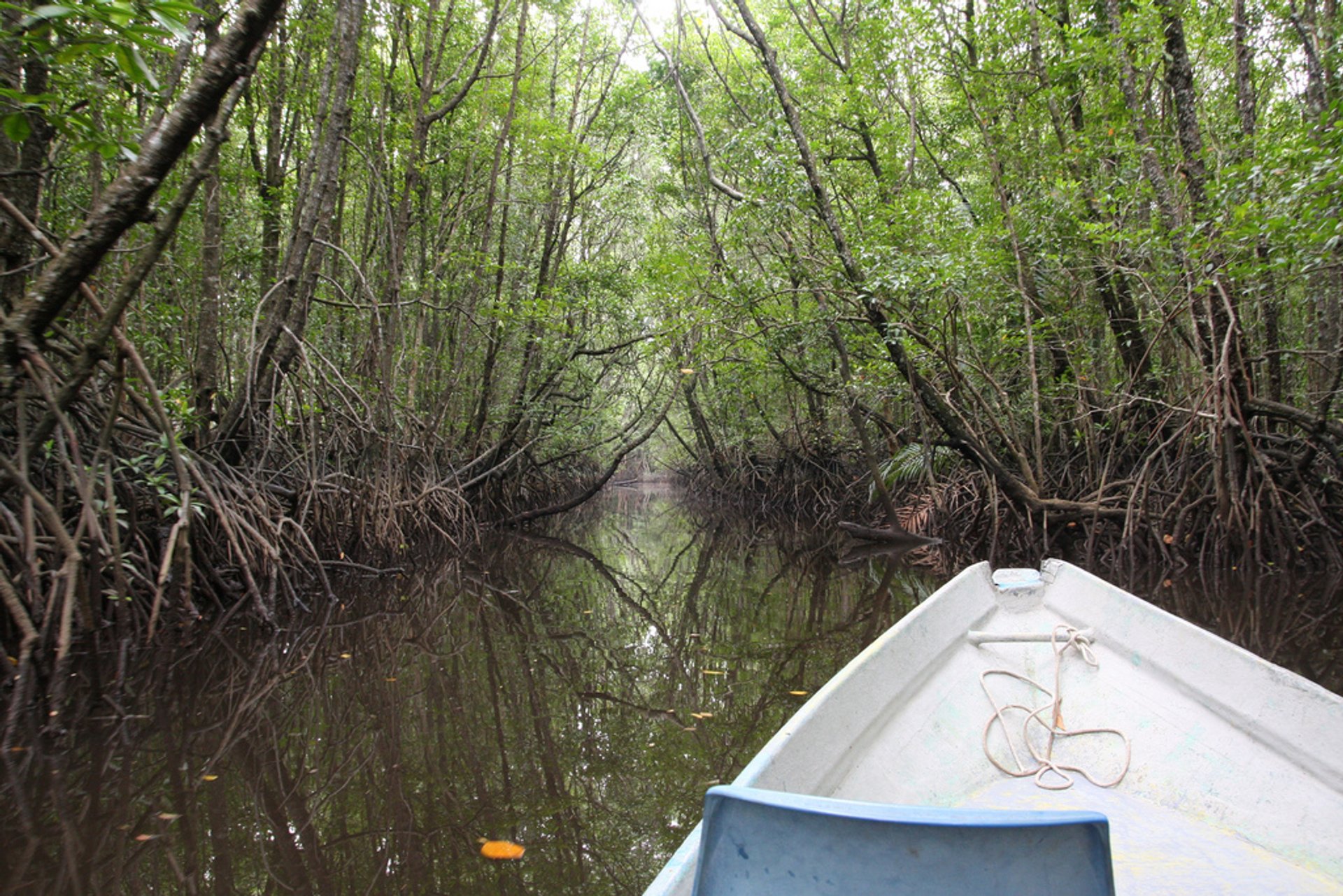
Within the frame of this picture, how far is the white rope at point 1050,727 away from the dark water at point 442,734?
2.94 ft

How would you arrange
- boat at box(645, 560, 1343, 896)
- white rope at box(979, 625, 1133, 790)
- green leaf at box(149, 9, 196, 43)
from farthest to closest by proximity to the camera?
white rope at box(979, 625, 1133, 790), green leaf at box(149, 9, 196, 43), boat at box(645, 560, 1343, 896)

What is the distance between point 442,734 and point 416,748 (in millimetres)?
154

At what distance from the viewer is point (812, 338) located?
8578 millimetres

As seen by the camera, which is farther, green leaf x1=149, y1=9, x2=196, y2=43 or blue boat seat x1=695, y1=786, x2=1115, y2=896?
green leaf x1=149, y1=9, x2=196, y2=43

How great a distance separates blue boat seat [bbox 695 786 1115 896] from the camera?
922 mm

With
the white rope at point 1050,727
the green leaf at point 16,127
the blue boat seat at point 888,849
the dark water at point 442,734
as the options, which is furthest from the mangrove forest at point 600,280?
the white rope at point 1050,727

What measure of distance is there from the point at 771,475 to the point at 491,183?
329 inches

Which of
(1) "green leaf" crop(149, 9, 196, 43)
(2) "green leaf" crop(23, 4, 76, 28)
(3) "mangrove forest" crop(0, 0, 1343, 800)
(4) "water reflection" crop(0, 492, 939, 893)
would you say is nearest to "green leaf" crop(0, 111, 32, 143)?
(3) "mangrove forest" crop(0, 0, 1343, 800)

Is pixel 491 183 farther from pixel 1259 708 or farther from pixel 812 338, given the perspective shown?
pixel 1259 708

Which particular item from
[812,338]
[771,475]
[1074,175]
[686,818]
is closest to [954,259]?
[1074,175]

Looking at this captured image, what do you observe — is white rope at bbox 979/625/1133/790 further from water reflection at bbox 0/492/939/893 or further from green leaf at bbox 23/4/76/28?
green leaf at bbox 23/4/76/28

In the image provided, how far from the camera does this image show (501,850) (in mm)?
2025

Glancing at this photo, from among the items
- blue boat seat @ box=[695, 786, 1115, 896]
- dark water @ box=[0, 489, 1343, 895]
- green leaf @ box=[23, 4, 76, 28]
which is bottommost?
dark water @ box=[0, 489, 1343, 895]

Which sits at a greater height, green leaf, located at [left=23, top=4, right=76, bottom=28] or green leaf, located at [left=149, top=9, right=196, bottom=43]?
green leaf, located at [left=149, top=9, right=196, bottom=43]
